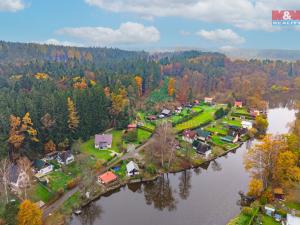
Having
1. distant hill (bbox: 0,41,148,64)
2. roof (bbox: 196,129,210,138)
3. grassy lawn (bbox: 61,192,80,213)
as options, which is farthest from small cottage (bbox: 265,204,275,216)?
distant hill (bbox: 0,41,148,64)

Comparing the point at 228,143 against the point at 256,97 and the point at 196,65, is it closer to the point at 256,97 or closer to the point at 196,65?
the point at 256,97

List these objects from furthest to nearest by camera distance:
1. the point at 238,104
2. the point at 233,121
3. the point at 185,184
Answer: the point at 238,104, the point at 233,121, the point at 185,184

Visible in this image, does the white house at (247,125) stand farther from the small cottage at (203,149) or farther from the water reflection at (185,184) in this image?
the water reflection at (185,184)

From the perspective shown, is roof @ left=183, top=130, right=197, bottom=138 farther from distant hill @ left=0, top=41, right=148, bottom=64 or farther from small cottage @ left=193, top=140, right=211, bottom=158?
distant hill @ left=0, top=41, right=148, bottom=64

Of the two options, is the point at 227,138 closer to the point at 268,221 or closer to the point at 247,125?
the point at 247,125

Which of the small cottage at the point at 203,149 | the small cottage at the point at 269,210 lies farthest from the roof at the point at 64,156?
the small cottage at the point at 269,210

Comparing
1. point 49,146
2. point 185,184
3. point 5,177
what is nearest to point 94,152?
point 49,146

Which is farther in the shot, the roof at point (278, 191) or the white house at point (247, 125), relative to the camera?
the white house at point (247, 125)
